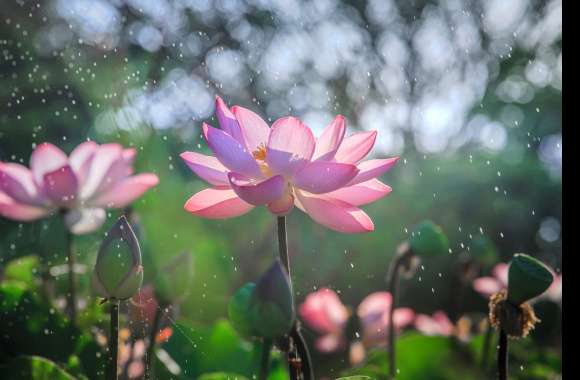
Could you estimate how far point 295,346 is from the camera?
0.21m

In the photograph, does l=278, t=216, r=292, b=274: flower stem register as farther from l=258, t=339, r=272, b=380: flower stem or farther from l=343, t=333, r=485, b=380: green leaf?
l=343, t=333, r=485, b=380: green leaf

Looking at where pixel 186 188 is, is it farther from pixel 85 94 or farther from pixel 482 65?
pixel 482 65

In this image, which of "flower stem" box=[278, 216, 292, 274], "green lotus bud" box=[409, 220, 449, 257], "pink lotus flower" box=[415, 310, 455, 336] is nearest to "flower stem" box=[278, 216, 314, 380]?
"flower stem" box=[278, 216, 292, 274]

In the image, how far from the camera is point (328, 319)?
40cm

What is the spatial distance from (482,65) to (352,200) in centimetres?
20

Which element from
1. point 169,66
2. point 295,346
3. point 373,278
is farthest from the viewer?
point 373,278

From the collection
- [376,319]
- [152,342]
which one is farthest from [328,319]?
[152,342]

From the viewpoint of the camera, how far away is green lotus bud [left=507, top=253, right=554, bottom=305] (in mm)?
199

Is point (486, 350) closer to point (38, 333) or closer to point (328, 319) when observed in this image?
point (328, 319)

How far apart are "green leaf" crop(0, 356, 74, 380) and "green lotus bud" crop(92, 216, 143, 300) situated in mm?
61

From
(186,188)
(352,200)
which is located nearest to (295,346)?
(352,200)

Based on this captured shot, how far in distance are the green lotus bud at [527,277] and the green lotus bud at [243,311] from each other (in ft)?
0.30

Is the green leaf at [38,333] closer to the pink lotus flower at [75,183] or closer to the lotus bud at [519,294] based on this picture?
the pink lotus flower at [75,183]

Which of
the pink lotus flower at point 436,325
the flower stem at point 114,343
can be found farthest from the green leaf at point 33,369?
the pink lotus flower at point 436,325
